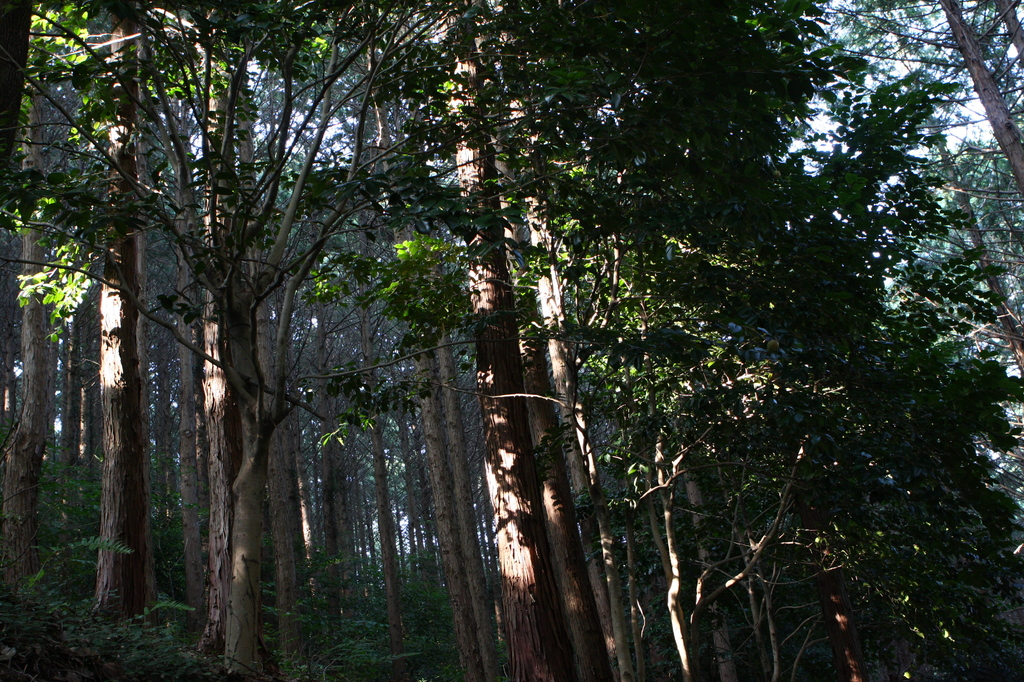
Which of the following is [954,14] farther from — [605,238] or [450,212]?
[450,212]

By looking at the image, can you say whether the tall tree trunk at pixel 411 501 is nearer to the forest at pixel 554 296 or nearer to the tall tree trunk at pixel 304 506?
the tall tree trunk at pixel 304 506

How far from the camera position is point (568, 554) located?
6133 mm

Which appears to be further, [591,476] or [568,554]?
[568,554]

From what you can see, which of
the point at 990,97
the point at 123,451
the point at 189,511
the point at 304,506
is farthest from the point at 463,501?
the point at 990,97

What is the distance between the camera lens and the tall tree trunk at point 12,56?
4.35 metres

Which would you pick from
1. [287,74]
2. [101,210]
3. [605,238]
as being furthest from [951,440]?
[101,210]

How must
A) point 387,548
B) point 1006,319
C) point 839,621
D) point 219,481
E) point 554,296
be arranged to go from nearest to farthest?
point 554,296 → point 219,481 → point 839,621 → point 1006,319 → point 387,548

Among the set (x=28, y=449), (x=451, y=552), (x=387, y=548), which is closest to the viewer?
(x=28, y=449)

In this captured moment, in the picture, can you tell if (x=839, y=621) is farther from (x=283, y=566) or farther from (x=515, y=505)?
(x=283, y=566)

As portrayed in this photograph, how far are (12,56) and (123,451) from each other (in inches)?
163

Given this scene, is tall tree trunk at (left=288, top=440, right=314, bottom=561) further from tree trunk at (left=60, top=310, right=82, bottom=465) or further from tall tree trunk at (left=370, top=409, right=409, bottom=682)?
tree trunk at (left=60, top=310, right=82, bottom=465)

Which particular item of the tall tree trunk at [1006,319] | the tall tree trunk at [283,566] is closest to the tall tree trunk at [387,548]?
the tall tree trunk at [283,566]

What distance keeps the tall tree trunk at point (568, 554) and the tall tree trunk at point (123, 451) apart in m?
4.16

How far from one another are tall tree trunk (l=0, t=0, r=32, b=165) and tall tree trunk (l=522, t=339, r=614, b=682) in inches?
159
